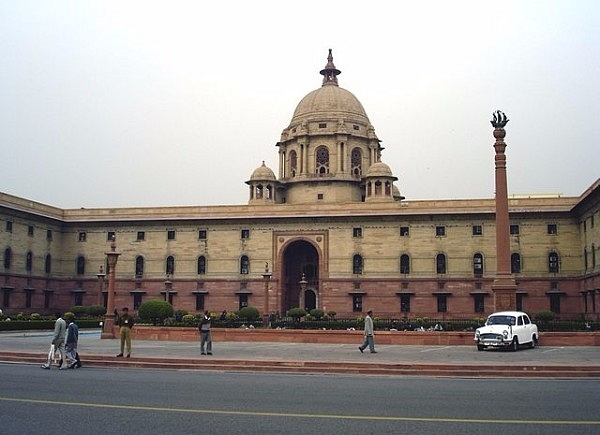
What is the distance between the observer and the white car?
74.8 ft

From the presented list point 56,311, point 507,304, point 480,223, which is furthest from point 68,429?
point 56,311

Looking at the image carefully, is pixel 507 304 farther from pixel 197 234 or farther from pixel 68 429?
pixel 197 234

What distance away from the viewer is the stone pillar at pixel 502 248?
27859 millimetres

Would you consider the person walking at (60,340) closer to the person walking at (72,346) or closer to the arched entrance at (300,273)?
the person walking at (72,346)

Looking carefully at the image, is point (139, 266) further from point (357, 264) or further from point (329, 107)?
point (329, 107)

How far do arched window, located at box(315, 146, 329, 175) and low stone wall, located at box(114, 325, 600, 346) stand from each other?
3132 cm

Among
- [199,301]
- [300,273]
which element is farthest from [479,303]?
[199,301]

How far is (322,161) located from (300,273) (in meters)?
11.5

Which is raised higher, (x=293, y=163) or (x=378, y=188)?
(x=293, y=163)

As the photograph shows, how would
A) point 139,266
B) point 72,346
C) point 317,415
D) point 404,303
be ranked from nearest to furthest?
point 317,415 < point 72,346 < point 404,303 < point 139,266

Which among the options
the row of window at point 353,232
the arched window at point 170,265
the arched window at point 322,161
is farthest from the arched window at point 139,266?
the arched window at point 322,161

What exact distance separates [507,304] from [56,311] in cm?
3876

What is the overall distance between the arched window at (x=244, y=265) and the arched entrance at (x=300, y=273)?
3017 millimetres

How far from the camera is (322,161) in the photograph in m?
60.9
